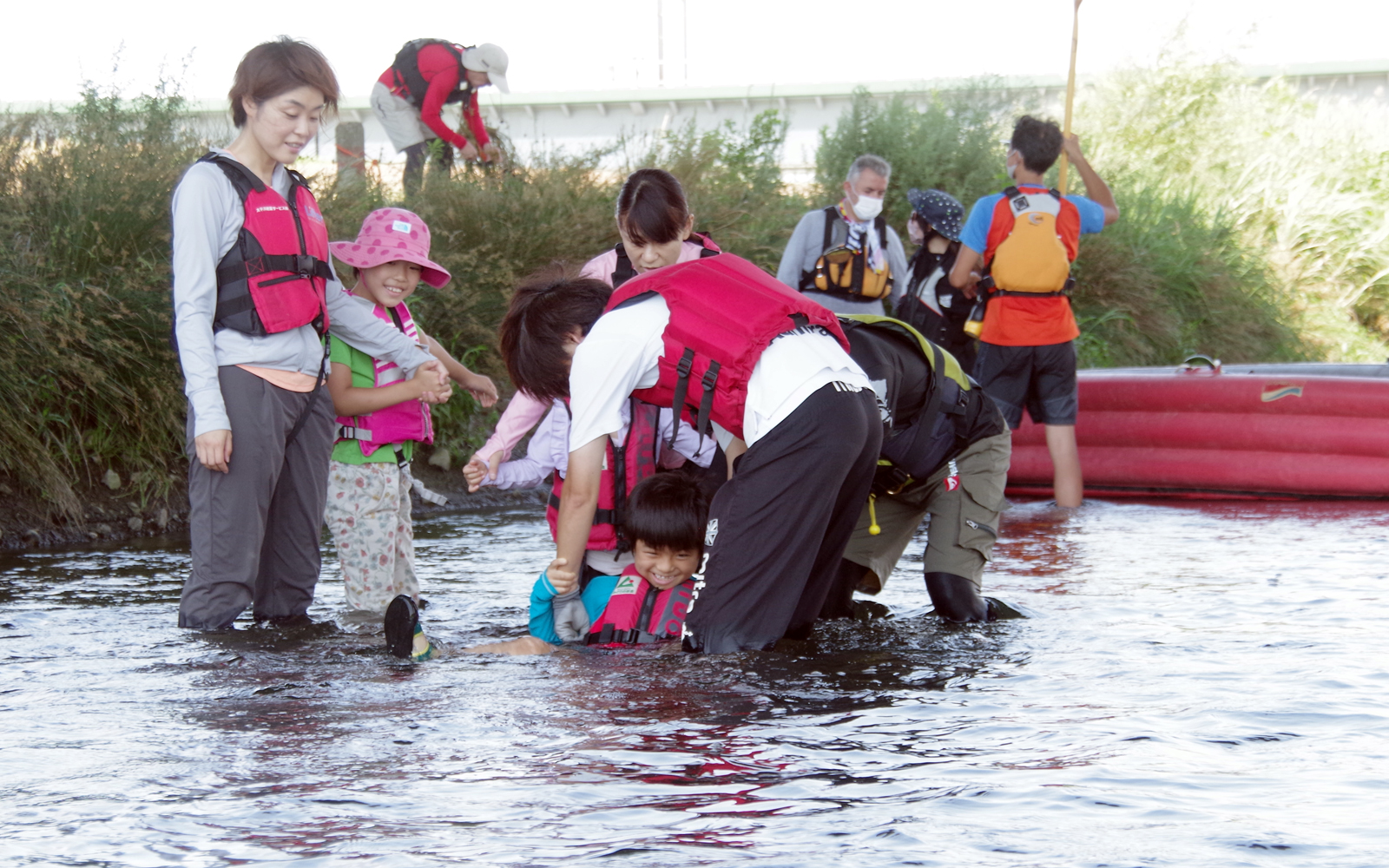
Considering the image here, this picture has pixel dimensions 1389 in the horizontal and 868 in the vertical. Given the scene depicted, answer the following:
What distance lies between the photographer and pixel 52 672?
4328mm

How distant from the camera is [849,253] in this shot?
27.7ft

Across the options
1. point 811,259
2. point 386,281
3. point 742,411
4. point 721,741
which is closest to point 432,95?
point 811,259

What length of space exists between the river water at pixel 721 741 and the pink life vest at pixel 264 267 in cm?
106

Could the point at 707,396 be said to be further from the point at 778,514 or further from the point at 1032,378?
the point at 1032,378

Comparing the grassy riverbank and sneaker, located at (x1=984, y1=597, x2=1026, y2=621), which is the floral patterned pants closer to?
sneaker, located at (x1=984, y1=597, x2=1026, y2=621)

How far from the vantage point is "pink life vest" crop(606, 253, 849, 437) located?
145 inches

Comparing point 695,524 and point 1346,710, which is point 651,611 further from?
point 1346,710

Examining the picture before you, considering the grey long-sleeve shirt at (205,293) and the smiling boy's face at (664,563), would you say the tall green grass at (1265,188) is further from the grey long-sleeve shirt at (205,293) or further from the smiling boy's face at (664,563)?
the grey long-sleeve shirt at (205,293)

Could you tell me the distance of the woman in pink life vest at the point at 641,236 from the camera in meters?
4.57

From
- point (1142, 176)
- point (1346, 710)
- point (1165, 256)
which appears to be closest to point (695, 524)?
point (1346, 710)

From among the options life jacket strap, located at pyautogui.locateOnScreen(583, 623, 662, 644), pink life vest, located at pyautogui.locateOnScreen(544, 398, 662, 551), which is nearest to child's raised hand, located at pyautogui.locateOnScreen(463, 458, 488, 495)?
pink life vest, located at pyautogui.locateOnScreen(544, 398, 662, 551)

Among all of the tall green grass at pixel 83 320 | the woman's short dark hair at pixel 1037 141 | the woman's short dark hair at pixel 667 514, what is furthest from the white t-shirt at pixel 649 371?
the woman's short dark hair at pixel 1037 141

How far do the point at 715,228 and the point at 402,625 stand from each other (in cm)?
749

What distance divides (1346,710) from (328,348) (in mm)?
3337
